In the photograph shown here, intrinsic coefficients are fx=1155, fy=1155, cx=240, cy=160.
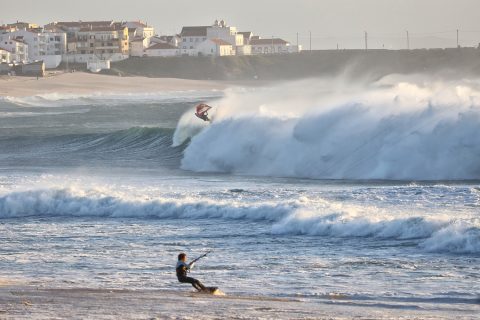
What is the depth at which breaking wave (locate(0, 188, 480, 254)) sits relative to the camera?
17328 mm

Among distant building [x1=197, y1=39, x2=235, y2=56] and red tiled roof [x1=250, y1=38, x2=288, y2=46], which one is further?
red tiled roof [x1=250, y1=38, x2=288, y2=46]

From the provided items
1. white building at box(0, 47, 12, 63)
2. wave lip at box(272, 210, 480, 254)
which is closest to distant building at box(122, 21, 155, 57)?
white building at box(0, 47, 12, 63)

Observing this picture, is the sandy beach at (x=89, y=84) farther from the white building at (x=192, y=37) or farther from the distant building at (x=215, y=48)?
the white building at (x=192, y=37)

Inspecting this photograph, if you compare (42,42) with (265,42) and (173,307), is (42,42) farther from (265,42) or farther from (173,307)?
(173,307)

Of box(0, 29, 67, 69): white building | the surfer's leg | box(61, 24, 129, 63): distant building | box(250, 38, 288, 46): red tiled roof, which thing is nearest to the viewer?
the surfer's leg

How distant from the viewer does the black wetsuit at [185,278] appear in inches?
561

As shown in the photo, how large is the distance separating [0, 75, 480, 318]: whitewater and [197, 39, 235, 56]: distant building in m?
93.8

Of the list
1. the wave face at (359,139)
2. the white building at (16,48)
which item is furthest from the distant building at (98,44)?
the wave face at (359,139)

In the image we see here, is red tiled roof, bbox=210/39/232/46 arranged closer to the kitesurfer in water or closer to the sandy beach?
the sandy beach

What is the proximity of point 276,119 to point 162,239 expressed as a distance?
55.1ft

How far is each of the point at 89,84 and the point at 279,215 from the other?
3413 inches

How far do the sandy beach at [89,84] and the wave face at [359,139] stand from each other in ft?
194

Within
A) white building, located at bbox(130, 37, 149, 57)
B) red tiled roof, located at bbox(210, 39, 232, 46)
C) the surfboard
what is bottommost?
the surfboard

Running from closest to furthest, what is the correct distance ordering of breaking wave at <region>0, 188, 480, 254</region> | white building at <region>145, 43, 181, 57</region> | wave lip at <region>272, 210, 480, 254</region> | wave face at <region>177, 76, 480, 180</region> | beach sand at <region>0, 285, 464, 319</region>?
beach sand at <region>0, 285, 464, 319</region> < wave lip at <region>272, 210, 480, 254</region> < breaking wave at <region>0, 188, 480, 254</region> < wave face at <region>177, 76, 480, 180</region> < white building at <region>145, 43, 181, 57</region>
